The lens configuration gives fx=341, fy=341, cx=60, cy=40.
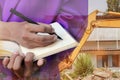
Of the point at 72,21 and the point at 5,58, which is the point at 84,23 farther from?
the point at 5,58

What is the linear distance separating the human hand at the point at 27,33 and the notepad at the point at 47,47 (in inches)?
0.6

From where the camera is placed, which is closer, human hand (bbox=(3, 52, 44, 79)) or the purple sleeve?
human hand (bbox=(3, 52, 44, 79))

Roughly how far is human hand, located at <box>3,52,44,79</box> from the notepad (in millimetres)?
25

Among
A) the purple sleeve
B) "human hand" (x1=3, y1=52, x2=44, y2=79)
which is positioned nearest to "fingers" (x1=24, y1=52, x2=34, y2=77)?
"human hand" (x1=3, y1=52, x2=44, y2=79)

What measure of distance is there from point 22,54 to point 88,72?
1.16 feet

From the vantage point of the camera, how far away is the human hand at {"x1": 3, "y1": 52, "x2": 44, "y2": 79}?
3.58ft

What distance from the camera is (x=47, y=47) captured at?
1.13 meters

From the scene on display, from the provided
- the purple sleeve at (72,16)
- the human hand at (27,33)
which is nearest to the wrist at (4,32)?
the human hand at (27,33)

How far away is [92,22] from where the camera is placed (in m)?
1.35

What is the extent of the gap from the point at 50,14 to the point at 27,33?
127mm

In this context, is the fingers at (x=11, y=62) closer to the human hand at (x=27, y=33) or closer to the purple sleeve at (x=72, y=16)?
the human hand at (x=27, y=33)

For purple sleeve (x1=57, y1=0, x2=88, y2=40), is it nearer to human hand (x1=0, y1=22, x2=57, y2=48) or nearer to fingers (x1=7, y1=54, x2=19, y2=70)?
human hand (x1=0, y1=22, x2=57, y2=48)

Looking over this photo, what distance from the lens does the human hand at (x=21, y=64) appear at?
1.09 metres

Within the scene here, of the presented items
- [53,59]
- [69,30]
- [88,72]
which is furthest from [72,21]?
[88,72]
